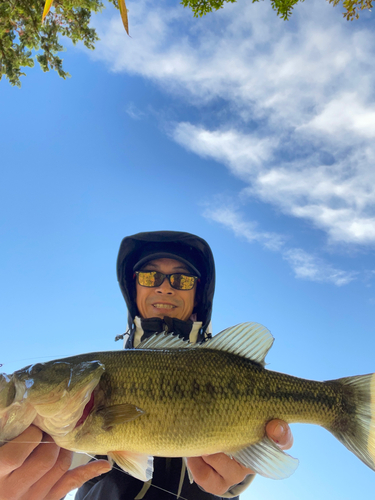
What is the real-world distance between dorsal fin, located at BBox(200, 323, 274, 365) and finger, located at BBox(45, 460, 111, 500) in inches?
43.0

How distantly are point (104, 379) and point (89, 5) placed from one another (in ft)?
23.4

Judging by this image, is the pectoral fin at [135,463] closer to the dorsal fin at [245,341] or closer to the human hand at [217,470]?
the human hand at [217,470]

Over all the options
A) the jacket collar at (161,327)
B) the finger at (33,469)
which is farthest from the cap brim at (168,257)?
the finger at (33,469)

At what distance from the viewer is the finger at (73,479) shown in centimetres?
211

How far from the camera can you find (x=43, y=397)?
79.3 inches

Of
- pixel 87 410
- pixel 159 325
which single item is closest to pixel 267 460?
pixel 87 410

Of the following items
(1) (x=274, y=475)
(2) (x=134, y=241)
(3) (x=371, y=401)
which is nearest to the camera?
(1) (x=274, y=475)

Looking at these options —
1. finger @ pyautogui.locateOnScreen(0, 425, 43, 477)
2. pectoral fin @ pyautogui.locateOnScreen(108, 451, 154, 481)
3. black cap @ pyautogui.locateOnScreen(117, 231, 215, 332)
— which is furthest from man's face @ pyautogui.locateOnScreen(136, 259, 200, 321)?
finger @ pyautogui.locateOnScreen(0, 425, 43, 477)

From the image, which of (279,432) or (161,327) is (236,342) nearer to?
(279,432)

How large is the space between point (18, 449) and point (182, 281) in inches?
113

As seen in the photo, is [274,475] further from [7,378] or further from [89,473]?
[7,378]

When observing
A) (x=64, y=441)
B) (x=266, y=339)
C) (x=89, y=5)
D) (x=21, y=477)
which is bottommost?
(x=21, y=477)

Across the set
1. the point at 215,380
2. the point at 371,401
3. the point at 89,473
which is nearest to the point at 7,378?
the point at 89,473

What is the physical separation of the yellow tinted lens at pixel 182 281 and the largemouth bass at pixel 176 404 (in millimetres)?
2065
